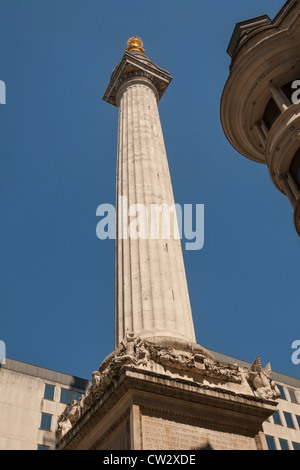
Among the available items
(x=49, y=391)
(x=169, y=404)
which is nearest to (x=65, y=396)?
(x=49, y=391)

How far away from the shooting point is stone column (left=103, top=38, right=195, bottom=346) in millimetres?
19016

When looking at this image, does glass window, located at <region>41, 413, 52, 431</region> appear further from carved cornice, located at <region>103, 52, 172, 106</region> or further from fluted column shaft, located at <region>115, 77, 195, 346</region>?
fluted column shaft, located at <region>115, 77, 195, 346</region>

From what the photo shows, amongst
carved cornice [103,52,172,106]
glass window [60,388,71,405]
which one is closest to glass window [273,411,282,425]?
glass window [60,388,71,405]

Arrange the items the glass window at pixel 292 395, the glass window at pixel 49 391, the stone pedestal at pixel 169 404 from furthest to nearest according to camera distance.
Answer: the glass window at pixel 292 395 → the glass window at pixel 49 391 → the stone pedestal at pixel 169 404

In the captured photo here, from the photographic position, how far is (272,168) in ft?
72.9

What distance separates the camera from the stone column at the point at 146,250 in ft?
62.4

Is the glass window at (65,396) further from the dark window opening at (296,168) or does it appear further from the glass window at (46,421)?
the dark window opening at (296,168)

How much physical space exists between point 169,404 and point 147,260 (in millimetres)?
7362

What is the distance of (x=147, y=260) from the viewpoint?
21.2 metres

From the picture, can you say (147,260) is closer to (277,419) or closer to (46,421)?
(46,421)

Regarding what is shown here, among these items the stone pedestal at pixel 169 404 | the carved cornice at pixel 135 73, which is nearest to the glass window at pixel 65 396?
the carved cornice at pixel 135 73

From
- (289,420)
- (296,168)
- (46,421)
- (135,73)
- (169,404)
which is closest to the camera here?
(169,404)
